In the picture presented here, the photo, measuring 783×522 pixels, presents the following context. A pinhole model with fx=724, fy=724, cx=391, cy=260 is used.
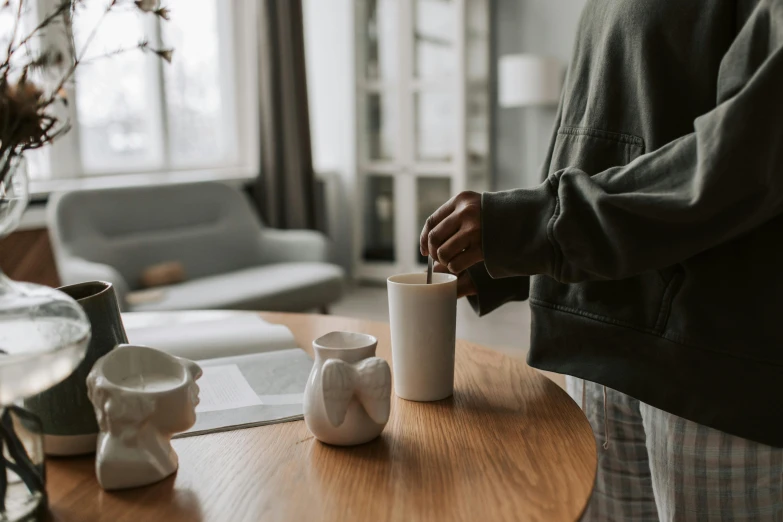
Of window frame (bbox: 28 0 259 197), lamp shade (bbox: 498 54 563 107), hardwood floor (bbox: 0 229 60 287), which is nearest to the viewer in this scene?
hardwood floor (bbox: 0 229 60 287)

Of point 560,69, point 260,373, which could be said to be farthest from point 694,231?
point 560,69

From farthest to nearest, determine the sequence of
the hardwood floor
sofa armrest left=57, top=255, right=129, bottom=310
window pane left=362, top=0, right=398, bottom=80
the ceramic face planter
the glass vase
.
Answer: window pane left=362, top=0, right=398, bottom=80
the hardwood floor
sofa armrest left=57, top=255, right=129, bottom=310
the ceramic face planter
the glass vase

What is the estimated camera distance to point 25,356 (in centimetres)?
54

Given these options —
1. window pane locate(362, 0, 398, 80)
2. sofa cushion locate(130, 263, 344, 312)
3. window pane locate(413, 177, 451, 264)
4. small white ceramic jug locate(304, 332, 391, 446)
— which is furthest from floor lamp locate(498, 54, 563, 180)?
small white ceramic jug locate(304, 332, 391, 446)

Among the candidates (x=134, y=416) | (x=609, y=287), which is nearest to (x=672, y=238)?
(x=609, y=287)

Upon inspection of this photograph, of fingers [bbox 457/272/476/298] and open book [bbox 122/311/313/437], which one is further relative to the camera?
fingers [bbox 457/272/476/298]

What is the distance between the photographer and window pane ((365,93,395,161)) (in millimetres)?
4910

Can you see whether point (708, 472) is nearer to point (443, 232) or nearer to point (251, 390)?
point (443, 232)

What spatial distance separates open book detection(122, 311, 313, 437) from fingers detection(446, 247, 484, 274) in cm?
25

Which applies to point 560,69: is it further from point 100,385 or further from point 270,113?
point 100,385

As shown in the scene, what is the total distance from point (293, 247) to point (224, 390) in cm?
281

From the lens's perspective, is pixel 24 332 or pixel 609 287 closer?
pixel 24 332

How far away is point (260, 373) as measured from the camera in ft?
3.27

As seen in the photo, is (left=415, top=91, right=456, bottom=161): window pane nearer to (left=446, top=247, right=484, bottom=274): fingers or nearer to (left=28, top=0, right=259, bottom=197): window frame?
(left=28, top=0, right=259, bottom=197): window frame
